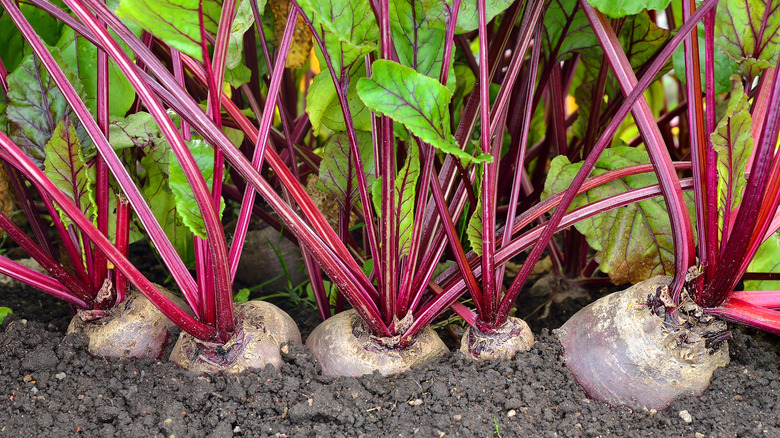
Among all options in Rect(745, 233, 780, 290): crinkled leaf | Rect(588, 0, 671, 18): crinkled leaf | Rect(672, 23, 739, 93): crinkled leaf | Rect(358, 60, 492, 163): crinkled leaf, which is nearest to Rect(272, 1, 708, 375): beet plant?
Rect(358, 60, 492, 163): crinkled leaf

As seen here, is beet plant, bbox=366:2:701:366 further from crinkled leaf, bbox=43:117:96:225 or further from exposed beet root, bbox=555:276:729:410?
crinkled leaf, bbox=43:117:96:225

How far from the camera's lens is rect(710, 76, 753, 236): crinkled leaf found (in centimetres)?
90

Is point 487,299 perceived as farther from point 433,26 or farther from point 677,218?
point 433,26

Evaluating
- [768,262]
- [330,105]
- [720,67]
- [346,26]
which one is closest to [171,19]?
[346,26]

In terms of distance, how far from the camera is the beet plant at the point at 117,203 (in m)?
0.92

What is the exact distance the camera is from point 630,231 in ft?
3.82

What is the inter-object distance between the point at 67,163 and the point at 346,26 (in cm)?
55

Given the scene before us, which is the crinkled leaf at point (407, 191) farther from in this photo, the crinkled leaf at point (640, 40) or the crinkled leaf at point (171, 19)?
the crinkled leaf at point (640, 40)

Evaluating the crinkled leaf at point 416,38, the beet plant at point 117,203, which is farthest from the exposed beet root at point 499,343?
the crinkled leaf at point 416,38

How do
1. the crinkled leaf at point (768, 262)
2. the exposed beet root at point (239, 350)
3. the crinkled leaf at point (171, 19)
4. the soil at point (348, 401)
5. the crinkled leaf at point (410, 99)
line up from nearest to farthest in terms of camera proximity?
1. the crinkled leaf at point (171, 19)
2. the crinkled leaf at point (410, 99)
3. the soil at point (348, 401)
4. the exposed beet root at point (239, 350)
5. the crinkled leaf at point (768, 262)

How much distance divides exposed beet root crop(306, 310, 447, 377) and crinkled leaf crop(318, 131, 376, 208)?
9.5 inches

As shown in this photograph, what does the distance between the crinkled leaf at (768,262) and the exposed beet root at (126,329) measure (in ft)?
3.83

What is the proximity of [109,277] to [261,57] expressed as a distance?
78 cm

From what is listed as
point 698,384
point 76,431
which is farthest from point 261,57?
point 698,384
